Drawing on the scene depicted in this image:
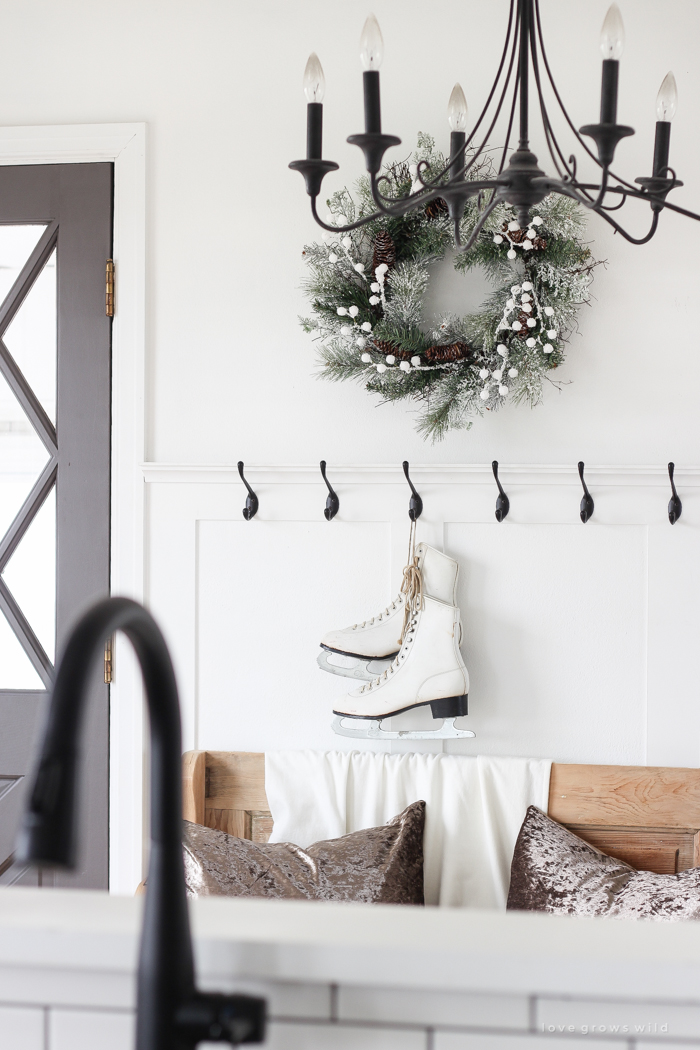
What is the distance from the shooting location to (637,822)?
1568 millimetres

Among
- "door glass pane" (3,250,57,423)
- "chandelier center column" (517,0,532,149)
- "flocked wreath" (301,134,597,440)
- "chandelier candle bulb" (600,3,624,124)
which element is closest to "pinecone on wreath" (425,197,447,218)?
"flocked wreath" (301,134,597,440)

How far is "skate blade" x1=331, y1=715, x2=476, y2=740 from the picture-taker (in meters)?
1.60

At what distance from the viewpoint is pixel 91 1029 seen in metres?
0.49

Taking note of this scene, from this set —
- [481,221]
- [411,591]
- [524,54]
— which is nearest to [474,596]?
[411,591]

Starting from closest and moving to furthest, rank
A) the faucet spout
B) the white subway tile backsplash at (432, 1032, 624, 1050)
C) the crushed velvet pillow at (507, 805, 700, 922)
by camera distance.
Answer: the faucet spout → the white subway tile backsplash at (432, 1032, 624, 1050) → the crushed velvet pillow at (507, 805, 700, 922)

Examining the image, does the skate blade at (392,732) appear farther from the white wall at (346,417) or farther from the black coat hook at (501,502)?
the black coat hook at (501,502)

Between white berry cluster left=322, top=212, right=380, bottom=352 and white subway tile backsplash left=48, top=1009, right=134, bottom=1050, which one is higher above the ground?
white berry cluster left=322, top=212, right=380, bottom=352

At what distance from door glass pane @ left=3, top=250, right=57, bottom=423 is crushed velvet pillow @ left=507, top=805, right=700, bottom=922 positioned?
137 cm

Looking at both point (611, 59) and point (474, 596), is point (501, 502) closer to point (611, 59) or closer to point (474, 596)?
point (474, 596)

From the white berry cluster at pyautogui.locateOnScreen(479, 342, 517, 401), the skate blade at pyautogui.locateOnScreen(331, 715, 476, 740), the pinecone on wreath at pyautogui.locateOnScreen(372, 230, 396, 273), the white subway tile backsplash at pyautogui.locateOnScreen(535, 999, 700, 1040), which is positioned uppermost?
the pinecone on wreath at pyautogui.locateOnScreen(372, 230, 396, 273)

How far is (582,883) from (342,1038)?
1025 millimetres

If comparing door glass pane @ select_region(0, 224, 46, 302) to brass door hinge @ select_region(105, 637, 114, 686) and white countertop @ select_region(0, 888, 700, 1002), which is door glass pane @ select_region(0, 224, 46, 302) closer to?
brass door hinge @ select_region(105, 637, 114, 686)

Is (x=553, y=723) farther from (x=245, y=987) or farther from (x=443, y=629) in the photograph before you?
(x=245, y=987)

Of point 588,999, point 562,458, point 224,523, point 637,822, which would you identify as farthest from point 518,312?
point 588,999
